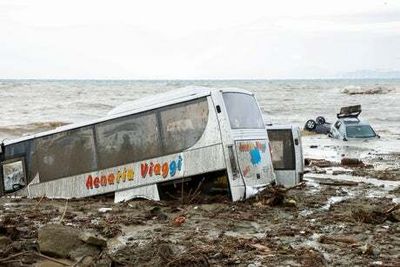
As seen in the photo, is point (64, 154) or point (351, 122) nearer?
point (64, 154)

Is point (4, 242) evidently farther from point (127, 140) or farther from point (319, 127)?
point (319, 127)

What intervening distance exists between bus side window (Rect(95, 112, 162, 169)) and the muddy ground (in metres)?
0.89

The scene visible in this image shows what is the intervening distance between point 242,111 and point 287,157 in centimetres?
218

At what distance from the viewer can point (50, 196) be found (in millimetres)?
12484

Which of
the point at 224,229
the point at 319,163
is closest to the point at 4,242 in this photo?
the point at 224,229

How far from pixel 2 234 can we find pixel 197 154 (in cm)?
419

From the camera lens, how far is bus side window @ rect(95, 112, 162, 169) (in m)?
11.3

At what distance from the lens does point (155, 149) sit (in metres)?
11.3

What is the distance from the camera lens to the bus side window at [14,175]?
12.9m

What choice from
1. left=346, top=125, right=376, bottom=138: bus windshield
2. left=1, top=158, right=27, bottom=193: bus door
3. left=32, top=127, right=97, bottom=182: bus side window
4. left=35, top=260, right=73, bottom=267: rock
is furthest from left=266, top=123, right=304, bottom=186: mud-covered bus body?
left=346, top=125, right=376, bottom=138: bus windshield

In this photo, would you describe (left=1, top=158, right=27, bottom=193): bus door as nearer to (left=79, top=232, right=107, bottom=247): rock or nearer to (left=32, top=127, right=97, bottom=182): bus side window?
(left=32, top=127, right=97, bottom=182): bus side window

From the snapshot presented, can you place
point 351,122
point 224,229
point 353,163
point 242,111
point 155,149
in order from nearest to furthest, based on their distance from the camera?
point 224,229
point 155,149
point 242,111
point 353,163
point 351,122

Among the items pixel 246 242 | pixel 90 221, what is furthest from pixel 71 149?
pixel 246 242

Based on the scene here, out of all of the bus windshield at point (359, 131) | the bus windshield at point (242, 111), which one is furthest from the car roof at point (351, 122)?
the bus windshield at point (242, 111)
